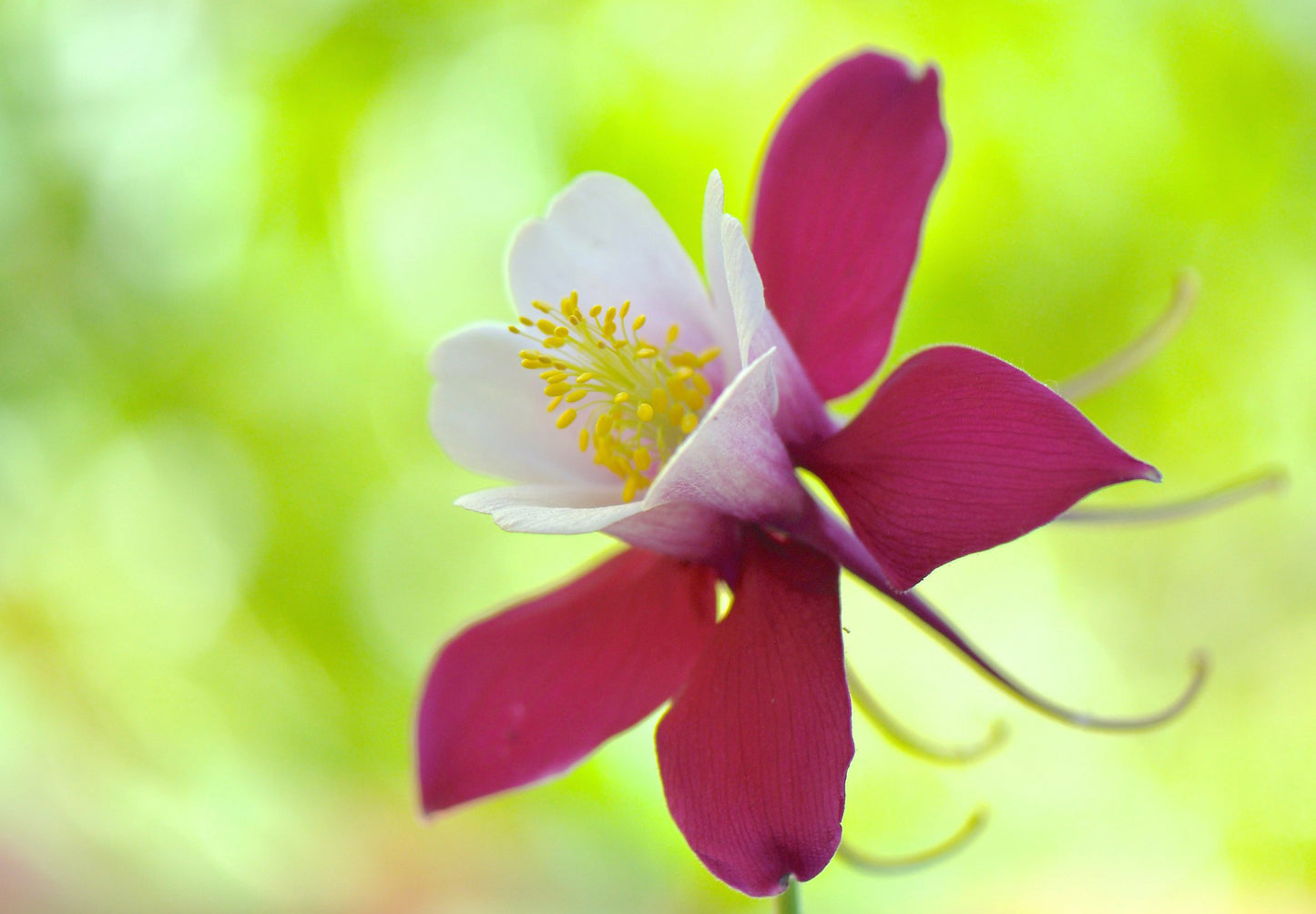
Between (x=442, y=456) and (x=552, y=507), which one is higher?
(x=552, y=507)

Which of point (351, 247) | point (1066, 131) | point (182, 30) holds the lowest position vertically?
point (1066, 131)

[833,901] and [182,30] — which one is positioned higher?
[182,30]

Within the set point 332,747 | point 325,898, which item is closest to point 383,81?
point 332,747

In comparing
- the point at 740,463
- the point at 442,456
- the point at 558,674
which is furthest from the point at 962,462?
the point at 442,456

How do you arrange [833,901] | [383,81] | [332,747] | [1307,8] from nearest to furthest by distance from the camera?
[1307,8] < [833,901] < [383,81] < [332,747]

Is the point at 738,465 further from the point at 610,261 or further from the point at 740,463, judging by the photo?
the point at 610,261

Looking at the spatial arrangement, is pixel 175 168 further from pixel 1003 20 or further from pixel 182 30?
pixel 1003 20

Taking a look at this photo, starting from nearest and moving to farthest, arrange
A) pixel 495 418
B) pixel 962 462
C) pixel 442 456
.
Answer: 1. pixel 962 462
2. pixel 495 418
3. pixel 442 456

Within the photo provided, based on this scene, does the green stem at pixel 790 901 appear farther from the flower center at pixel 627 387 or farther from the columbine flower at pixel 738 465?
the flower center at pixel 627 387
